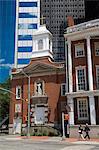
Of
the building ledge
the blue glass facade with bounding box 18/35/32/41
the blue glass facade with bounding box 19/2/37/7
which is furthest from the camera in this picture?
the blue glass facade with bounding box 19/2/37/7

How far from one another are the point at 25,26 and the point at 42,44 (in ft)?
132

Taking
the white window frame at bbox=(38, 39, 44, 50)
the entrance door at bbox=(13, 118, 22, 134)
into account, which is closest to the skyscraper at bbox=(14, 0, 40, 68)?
the white window frame at bbox=(38, 39, 44, 50)

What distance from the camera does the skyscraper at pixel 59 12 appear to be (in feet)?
410

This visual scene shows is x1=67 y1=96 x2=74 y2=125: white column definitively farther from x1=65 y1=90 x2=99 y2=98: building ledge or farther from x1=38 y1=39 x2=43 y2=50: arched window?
x1=38 y1=39 x2=43 y2=50: arched window

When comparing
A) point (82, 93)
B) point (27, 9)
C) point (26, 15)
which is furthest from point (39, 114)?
point (27, 9)

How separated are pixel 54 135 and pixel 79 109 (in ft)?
17.9

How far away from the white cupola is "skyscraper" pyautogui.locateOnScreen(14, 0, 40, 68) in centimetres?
3245

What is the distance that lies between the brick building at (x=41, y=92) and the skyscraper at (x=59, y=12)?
254 ft

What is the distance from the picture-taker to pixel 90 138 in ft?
115

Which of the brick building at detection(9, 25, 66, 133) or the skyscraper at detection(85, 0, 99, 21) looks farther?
the skyscraper at detection(85, 0, 99, 21)

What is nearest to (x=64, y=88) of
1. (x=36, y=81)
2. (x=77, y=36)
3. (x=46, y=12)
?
(x=36, y=81)

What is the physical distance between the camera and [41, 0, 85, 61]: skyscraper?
125m

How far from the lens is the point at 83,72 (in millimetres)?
38219

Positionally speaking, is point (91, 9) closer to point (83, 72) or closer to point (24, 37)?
point (24, 37)
